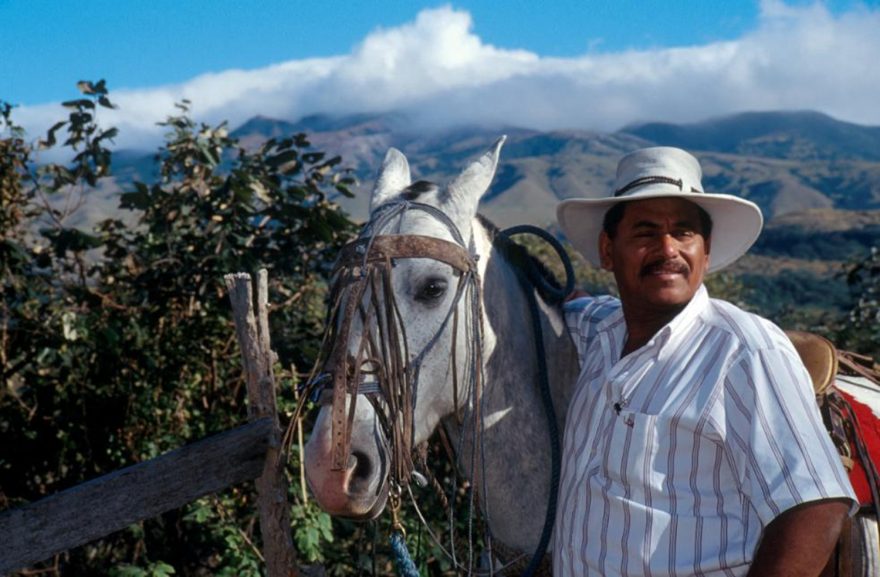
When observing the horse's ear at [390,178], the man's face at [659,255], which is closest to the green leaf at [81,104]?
the horse's ear at [390,178]

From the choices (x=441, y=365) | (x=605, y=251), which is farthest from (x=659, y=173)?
(x=441, y=365)

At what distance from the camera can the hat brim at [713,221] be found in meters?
2.02

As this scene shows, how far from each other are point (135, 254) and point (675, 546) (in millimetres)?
4161

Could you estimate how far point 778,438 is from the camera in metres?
1.55

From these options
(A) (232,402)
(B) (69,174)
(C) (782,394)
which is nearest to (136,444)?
(A) (232,402)

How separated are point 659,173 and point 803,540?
103 centimetres

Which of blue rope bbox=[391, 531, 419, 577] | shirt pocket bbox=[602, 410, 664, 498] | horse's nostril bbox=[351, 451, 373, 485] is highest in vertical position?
shirt pocket bbox=[602, 410, 664, 498]

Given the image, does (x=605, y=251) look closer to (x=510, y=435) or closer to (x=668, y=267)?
(x=668, y=267)

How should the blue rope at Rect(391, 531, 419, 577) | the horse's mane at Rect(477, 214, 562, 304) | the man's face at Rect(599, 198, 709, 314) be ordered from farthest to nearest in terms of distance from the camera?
the horse's mane at Rect(477, 214, 562, 304)
the blue rope at Rect(391, 531, 419, 577)
the man's face at Rect(599, 198, 709, 314)

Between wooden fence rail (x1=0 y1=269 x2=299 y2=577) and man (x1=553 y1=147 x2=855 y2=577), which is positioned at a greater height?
man (x1=553 y1=147 x2=855 y2=577)

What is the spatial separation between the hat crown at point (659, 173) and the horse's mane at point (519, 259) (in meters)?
0.52

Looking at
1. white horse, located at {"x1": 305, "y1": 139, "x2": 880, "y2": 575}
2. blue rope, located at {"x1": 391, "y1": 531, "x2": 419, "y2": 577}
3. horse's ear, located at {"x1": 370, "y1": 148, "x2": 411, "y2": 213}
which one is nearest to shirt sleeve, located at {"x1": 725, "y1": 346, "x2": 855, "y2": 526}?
white horse, located at {"x1": 305, "y1": 139, "x2": 880, "y2": 575}

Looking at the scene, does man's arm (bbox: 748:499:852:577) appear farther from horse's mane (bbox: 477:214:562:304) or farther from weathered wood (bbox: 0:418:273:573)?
weathered wood (bbox: 0:418:273:573)

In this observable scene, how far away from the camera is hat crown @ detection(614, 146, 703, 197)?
6.63 feet
